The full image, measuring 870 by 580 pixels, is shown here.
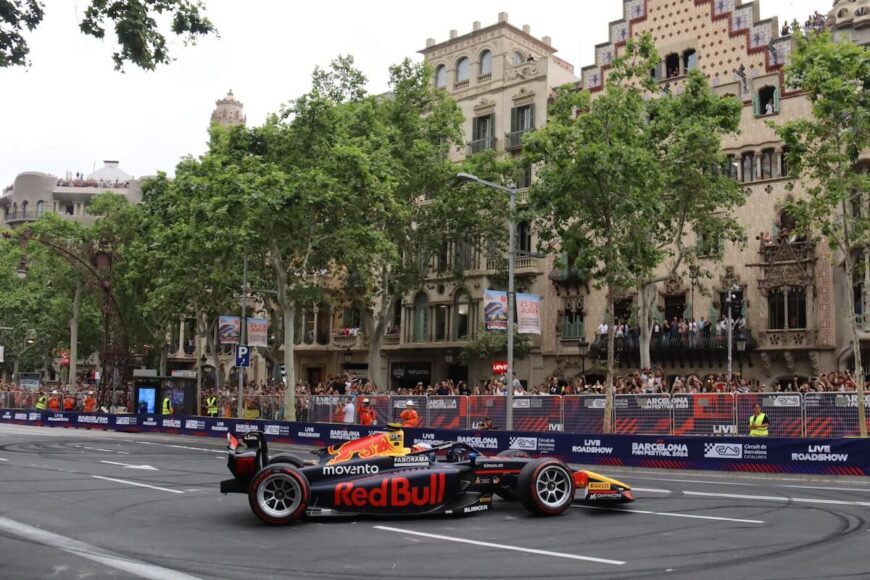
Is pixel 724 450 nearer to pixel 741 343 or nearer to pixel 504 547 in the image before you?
pixel 504 547

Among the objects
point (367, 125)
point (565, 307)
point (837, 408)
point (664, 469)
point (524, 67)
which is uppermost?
point (524, 67)

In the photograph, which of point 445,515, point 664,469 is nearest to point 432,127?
point 664,469

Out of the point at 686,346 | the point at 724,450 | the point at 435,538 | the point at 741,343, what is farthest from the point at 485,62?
the point at 435,538

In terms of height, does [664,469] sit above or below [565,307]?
below

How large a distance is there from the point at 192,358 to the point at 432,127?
38736 mm

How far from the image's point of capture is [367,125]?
37.8 metres

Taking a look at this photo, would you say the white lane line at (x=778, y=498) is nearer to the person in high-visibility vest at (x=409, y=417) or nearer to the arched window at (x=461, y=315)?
the person in high-visibility vest at (x=409, y=417)

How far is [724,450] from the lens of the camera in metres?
21.3

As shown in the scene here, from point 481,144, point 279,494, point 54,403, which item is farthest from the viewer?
point 54,403

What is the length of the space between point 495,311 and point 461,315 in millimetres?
20906

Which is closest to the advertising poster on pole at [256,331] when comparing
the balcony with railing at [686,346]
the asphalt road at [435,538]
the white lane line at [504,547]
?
the balcony with railing at [686,346]

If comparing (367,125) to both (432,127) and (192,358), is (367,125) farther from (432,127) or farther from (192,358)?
(192,358)

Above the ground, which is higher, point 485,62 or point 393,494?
point 485,62

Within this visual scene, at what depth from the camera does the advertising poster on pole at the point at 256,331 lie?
38678mm
